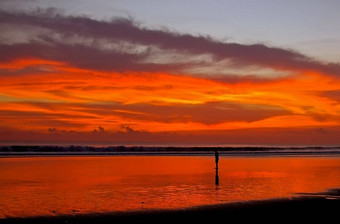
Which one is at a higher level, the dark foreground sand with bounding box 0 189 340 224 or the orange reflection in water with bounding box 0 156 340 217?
the orange reflection in water with bounding box 0 156 340 217

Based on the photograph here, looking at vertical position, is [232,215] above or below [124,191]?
below

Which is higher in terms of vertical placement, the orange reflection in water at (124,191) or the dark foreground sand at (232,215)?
the orange reflection in water at (124,191)

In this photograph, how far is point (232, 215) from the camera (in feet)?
70.8

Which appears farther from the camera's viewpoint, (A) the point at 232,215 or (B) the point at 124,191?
(B) the point at 124,191

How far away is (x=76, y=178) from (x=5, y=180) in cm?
580

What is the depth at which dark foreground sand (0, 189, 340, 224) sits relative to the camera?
2003 centimetres

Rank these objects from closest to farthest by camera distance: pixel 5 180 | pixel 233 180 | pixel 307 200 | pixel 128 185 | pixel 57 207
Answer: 1. pixel 57 207
2. pixel 307 200
3. pixel 128 185
4. pixel 5 180
5. pixel 233 180

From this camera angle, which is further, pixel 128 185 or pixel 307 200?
pixel 128 185

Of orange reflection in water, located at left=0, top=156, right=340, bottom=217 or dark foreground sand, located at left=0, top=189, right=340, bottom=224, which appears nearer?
dark foreground sand, located at left=0, top=189, right=340, bottom=224

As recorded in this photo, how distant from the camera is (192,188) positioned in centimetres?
3127

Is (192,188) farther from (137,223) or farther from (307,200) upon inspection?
(137,223)

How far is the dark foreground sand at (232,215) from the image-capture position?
20031mm

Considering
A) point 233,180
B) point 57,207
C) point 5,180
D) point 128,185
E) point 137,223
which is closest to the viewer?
point 137,223

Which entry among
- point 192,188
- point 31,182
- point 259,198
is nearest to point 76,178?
point 31,182
